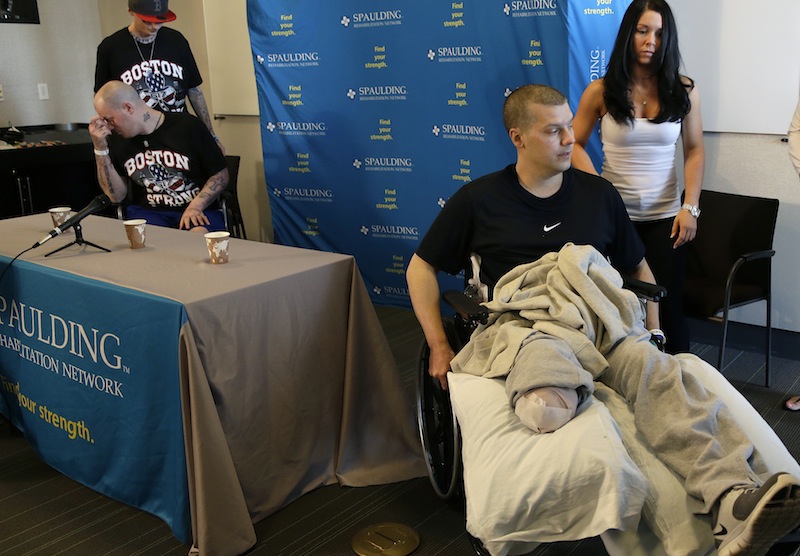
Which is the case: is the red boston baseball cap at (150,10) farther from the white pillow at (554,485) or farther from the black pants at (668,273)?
the white pillow at (554,485)

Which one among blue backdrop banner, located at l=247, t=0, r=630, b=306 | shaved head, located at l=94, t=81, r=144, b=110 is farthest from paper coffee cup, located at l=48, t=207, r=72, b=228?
blue backdrop banner, located at l=247, t=0, r=630, b=306

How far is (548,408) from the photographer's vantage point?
161 centimetres

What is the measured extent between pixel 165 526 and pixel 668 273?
1.85 m

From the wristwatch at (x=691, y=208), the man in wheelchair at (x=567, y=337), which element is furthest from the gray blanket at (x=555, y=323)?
the wristwatch at (x=691, y=208)

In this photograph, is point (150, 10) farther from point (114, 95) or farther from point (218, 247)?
point (218, 247)

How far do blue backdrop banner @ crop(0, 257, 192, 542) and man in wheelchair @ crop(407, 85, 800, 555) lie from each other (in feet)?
2.43

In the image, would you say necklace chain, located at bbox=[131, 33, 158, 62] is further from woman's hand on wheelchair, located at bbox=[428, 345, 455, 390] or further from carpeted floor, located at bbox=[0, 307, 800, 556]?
woman's hand on wheelchair, located at bbox=[428, 345, 455, 390]

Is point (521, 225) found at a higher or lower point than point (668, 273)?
higher

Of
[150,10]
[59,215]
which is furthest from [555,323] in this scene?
[150,10]

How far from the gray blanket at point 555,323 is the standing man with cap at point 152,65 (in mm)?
2541

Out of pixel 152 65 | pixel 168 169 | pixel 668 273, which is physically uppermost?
pixel 152 65

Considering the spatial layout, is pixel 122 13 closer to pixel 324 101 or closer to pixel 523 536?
pixel 324 101

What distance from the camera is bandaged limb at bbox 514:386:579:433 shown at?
63.6 inches

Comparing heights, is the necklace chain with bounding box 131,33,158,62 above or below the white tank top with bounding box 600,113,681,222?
above
